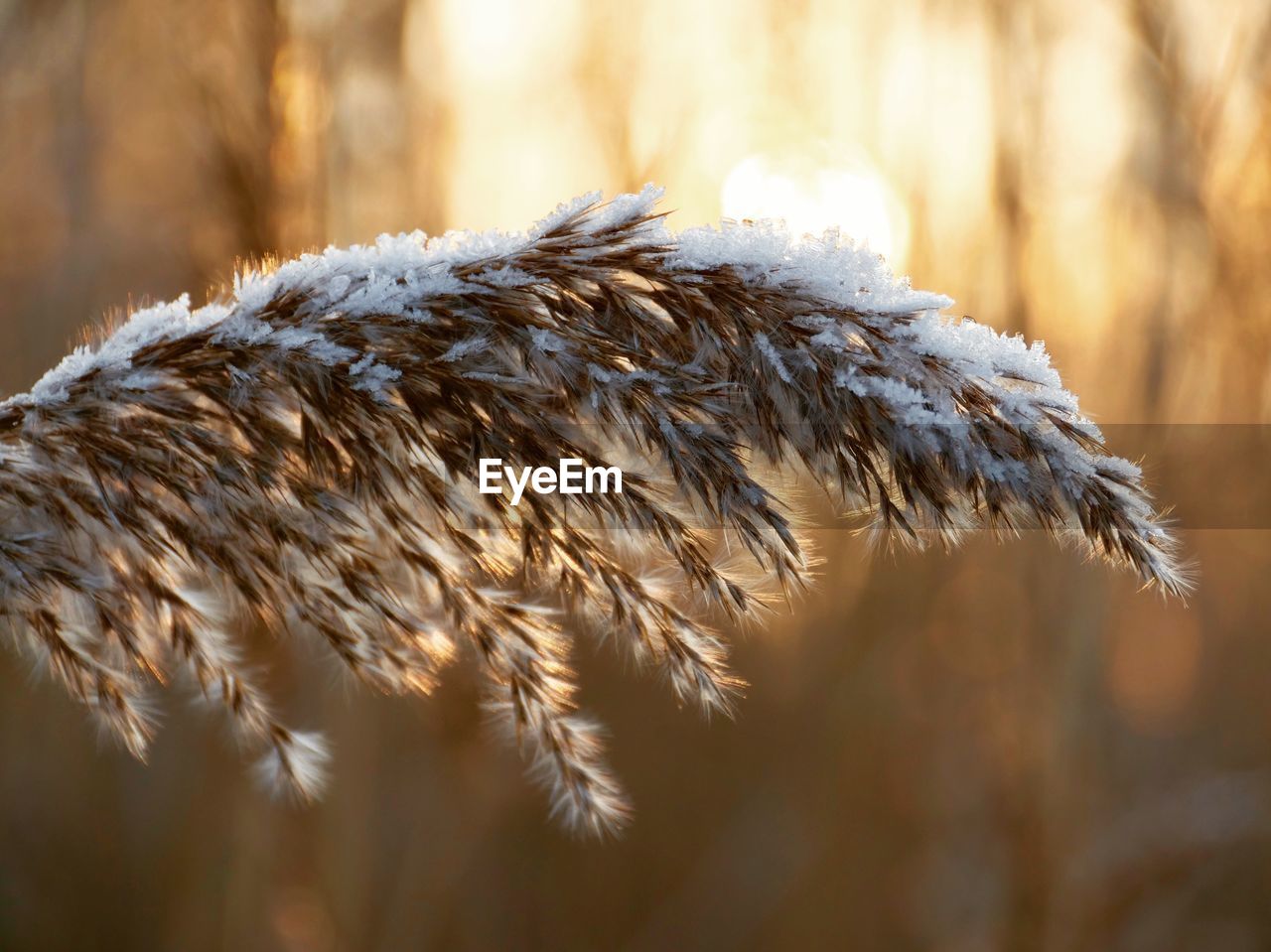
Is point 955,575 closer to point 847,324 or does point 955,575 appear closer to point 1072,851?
point 1072,851

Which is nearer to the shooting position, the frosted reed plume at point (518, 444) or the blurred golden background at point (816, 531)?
the frosted reed plume at point (518, 444)

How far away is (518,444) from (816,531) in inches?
163

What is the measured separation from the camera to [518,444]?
1.09 metres

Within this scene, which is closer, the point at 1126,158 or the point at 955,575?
the point at 1126,158

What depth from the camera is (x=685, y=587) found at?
1184 mm

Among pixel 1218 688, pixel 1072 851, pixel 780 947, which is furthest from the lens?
pixel 1218 688

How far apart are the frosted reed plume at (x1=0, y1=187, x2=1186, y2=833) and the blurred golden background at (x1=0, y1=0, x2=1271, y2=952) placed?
349cm

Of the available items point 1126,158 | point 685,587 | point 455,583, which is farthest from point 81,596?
point 1126,158

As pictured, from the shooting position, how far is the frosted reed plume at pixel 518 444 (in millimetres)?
1023

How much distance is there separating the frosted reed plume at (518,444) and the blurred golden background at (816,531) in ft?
11.5

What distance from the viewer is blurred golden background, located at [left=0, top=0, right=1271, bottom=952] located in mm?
4836

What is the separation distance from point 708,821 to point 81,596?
6.81m

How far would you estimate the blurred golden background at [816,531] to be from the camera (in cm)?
484

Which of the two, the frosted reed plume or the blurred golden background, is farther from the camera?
the blurred golden background
